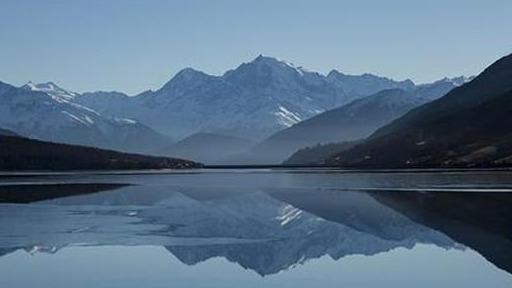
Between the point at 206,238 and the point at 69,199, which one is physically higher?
the point at 69,199

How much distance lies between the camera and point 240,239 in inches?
2254

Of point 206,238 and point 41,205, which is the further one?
point 41,205

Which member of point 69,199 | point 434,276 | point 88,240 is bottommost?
point 434,276

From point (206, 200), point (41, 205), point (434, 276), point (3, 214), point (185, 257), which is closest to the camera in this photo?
point (434, 276)

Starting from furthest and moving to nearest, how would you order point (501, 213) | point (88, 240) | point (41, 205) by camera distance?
1. point (41, 205)
2. point (501, 213)
3. point (88, 240)

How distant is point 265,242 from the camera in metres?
55.7

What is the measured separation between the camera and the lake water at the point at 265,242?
4078 cm

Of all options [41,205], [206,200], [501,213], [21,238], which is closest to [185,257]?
[21,238]

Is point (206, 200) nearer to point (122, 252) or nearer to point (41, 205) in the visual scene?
point (41, 205)

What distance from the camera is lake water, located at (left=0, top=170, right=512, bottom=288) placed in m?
40.8

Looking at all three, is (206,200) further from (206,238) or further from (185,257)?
(185,257)

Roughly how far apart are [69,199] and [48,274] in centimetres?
5982

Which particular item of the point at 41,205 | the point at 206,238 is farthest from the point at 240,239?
the point at 41,205

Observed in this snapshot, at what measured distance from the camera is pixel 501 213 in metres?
66.2
